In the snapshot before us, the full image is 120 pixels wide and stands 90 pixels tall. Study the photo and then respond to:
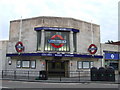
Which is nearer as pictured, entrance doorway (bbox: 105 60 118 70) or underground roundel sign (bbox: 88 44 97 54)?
underground roundel sign (bbox: 88 44 97 54)

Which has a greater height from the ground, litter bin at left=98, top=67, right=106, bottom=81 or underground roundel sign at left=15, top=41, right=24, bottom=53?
underground roundel sign at left=15, top=41, right=24, bottom=53

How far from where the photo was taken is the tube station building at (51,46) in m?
26.7

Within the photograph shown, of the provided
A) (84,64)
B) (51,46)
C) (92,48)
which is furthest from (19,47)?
(92,48)

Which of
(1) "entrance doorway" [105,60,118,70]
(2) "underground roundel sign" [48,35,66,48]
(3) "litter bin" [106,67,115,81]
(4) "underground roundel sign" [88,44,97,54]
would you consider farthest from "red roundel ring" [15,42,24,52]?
(1) "entrance doorway" [105,60,118,70]

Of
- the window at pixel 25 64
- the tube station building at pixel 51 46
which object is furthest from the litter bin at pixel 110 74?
the window at pixel 25 64

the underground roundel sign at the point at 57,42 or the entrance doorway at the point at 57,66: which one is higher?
the underground roundel sign at the point at 57,42

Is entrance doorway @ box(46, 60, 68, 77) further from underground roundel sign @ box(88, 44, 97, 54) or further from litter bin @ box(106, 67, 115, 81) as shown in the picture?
litter bin @ box(106, 67, 115, 81)

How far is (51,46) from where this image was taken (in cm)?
2678

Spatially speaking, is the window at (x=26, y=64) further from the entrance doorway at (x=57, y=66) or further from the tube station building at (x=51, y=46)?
the entrance doorway at (x=57, y=66)

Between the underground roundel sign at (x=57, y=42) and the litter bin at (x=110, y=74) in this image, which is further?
the underground roundel sign at (x=57, y=42)

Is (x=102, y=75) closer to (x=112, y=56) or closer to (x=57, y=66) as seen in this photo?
(x=57, y=66)

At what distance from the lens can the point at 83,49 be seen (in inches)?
1163

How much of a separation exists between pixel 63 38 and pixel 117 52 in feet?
51.5

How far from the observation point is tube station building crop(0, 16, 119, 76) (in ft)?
87.6
